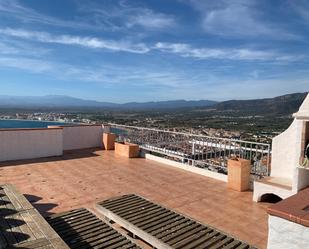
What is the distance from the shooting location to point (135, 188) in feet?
20.4

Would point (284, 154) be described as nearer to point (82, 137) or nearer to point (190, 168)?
point (190, 168)

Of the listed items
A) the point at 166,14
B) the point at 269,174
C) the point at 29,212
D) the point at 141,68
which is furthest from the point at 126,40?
the point at 29,212

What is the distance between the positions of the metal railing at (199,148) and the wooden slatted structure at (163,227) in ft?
10.0

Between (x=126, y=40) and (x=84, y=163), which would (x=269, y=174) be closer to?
(x=84, y=163)

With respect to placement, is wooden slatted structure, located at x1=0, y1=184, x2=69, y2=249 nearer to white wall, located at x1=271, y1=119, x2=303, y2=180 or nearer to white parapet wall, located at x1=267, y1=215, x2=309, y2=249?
white parapet wall, located at x1=267, y1=215, x2=309, y2=249

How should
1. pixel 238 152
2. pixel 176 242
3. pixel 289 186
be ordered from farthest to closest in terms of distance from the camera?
pixel 238 152 → pixel 289 186 → pixel 176 242

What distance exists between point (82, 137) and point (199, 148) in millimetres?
4711

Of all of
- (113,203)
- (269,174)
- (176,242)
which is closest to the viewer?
(176,242)

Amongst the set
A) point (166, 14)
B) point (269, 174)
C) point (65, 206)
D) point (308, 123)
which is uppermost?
point (166, 14)

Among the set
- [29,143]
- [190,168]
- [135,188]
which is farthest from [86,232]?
[29,143]

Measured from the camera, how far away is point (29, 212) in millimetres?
3332

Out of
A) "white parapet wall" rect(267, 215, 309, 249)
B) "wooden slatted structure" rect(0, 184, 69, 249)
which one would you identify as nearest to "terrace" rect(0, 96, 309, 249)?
"white parapet wall" rect(267, 215, 309, 249)

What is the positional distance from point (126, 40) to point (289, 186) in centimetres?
2446

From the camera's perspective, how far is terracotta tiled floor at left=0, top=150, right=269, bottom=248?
15.3 feet
